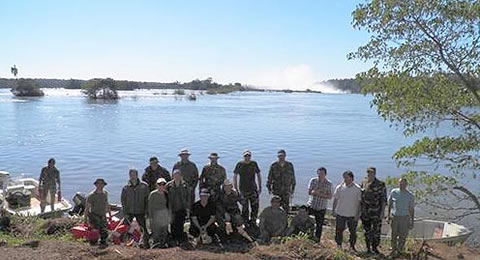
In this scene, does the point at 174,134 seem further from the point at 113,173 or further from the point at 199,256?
the point at 199,256

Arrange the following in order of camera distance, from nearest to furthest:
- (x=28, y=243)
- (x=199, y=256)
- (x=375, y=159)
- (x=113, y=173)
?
(x=199, y=256)
(x=28, y=243)
(x=113, y=173)
(x=375, y=159)

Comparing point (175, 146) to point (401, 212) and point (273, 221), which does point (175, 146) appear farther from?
point (401, 212)

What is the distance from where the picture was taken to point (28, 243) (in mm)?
9766

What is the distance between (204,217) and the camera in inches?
403

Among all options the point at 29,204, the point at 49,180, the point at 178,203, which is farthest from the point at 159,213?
the point at 29,204

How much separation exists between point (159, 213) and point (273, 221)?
7.70ft

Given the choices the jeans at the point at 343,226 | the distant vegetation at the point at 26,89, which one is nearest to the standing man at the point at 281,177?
the jeans at the point at 343,226

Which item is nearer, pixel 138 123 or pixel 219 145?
pixel 219 145

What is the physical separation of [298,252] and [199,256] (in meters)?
1.82

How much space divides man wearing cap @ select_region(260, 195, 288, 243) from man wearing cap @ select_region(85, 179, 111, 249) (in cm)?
318

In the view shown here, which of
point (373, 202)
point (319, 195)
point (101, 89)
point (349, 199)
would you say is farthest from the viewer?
point (101, 89)

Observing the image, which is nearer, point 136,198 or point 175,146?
point 136,198

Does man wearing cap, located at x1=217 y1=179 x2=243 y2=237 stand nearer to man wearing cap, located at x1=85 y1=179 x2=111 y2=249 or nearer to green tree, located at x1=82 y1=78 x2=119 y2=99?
man wearing cap, located at x1=85 y1=179 x2=111 y2=249

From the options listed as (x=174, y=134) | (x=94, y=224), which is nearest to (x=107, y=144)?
(x=174, y=134)
